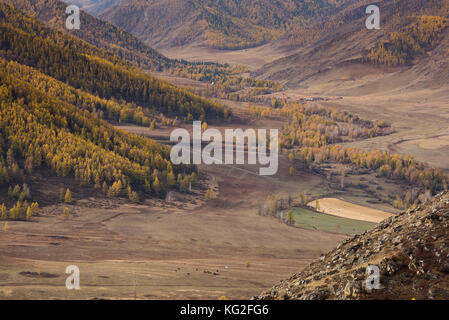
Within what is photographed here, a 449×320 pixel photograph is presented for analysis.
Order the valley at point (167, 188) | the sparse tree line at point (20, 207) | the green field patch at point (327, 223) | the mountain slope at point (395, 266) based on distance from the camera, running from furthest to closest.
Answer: the green field patch at point (327, 223), the sparse tree line at point (20, 207), the valley at point (167, 188), the mountain slope at point (395, 266)

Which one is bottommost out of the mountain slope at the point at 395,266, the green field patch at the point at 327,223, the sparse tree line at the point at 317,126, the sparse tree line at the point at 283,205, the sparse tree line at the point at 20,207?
the green field patch at the point at 327,223

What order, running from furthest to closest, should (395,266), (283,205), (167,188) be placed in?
(167,188) → (283,205) → (395,266)

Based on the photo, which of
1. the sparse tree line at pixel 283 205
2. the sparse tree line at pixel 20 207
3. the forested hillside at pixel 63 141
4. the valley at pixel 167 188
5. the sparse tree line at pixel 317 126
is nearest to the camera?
the valley at pixel 167 188

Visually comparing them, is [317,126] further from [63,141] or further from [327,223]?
[63,141]

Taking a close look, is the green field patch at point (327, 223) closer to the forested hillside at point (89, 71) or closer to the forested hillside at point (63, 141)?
the forested hillside at point (63, 141)

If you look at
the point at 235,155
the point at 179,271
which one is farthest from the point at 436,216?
the point at 235,155

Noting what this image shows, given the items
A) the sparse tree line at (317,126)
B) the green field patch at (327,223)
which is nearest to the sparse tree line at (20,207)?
the green field patch at (327,223)

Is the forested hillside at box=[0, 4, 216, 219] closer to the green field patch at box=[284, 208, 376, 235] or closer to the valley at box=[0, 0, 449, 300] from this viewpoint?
the valley at box=[0, 0, 449, 300]

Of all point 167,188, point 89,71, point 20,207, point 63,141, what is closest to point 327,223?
point 167,188
